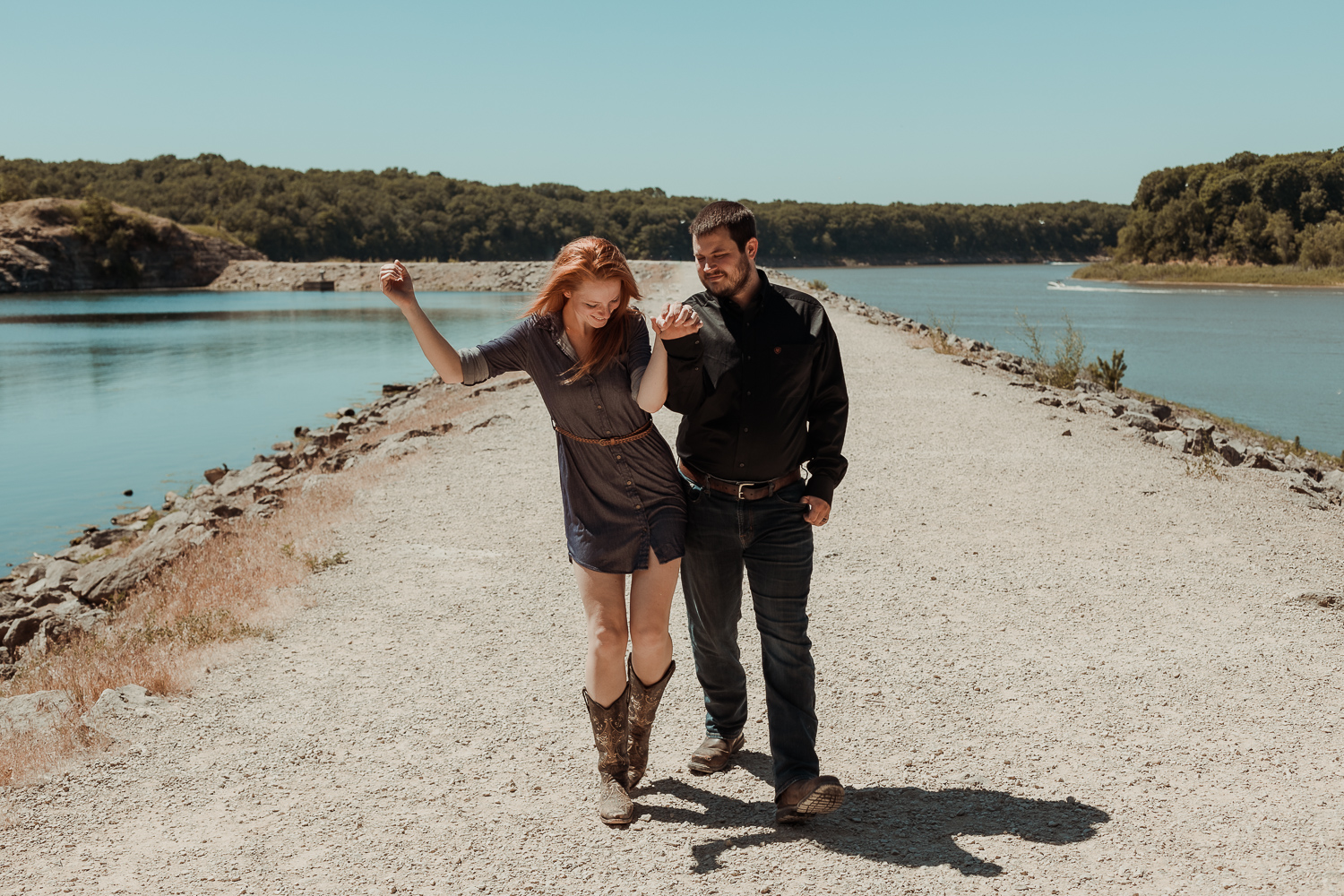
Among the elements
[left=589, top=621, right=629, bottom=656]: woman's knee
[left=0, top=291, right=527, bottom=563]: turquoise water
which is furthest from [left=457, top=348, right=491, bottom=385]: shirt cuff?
[left=0, top=291, right=527, bottom=563]: turquoise water

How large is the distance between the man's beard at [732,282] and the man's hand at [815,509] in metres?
0.79

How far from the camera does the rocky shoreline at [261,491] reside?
8.05m

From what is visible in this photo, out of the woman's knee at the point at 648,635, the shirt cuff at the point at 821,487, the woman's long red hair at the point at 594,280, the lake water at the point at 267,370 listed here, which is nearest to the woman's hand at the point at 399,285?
the woman's long red hair at the point at 594,280

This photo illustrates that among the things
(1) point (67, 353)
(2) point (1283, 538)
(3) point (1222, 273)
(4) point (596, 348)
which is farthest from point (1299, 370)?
(3) point (1222, 273)

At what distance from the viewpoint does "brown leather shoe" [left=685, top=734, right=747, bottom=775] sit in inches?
156

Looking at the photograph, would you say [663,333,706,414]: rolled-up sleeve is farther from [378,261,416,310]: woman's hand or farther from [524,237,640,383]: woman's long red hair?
[378,261,416,310]: woman's hand

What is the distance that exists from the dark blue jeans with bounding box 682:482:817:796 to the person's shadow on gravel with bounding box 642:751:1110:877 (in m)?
0.27

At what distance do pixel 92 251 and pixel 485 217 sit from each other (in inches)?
2147

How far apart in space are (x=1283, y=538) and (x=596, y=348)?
6508 millimetres

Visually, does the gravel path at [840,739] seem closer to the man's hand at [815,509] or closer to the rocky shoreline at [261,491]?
the man's hand at [815,509]

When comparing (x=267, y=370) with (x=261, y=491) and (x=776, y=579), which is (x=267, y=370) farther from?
(x=776, y=579)

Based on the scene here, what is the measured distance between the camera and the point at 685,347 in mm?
3164

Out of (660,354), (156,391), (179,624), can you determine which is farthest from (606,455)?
(156,391)

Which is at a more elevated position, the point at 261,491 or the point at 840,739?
the point at 840,739
